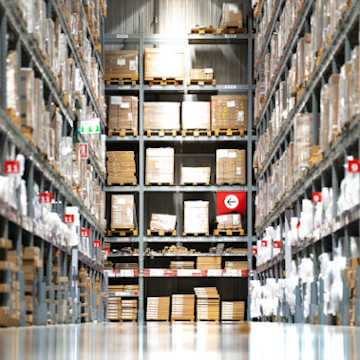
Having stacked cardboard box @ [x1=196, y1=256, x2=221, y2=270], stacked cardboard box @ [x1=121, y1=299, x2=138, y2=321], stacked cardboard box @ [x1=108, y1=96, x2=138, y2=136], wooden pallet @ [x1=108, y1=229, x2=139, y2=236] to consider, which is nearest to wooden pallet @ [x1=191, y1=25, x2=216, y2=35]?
stacked cardboard box @ [x1=108, y1=96, x2=138, y2=136]

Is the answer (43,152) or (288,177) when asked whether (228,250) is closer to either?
(288,177)

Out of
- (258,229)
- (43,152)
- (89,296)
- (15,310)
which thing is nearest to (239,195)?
(258,229)

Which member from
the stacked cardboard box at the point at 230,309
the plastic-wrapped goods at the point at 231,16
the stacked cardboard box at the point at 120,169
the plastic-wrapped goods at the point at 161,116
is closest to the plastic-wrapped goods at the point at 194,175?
the plastic-wrapped goods at the point at 161,116

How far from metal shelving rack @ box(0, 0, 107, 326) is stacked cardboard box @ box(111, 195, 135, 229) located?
2.40 metres

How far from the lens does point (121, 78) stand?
1823 centimetres

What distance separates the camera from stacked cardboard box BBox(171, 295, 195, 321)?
58.1ft

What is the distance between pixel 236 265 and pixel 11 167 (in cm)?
1123

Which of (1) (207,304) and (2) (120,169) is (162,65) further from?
(1) (207,304)

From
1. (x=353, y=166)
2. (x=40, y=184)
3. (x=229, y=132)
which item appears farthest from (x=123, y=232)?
(x=353, y=166)

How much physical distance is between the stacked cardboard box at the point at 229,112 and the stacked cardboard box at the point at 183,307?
13.7 ft

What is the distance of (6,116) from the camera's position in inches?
279

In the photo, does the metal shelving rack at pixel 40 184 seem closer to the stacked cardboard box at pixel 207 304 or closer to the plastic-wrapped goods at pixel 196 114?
the plastic-wrapped goods at pixel 196 114

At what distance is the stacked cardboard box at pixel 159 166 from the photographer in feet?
57.8

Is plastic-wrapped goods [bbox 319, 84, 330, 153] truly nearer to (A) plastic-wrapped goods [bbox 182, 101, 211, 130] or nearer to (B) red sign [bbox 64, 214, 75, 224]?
(B) red sign [bbox 64, 214, 75, 224]
